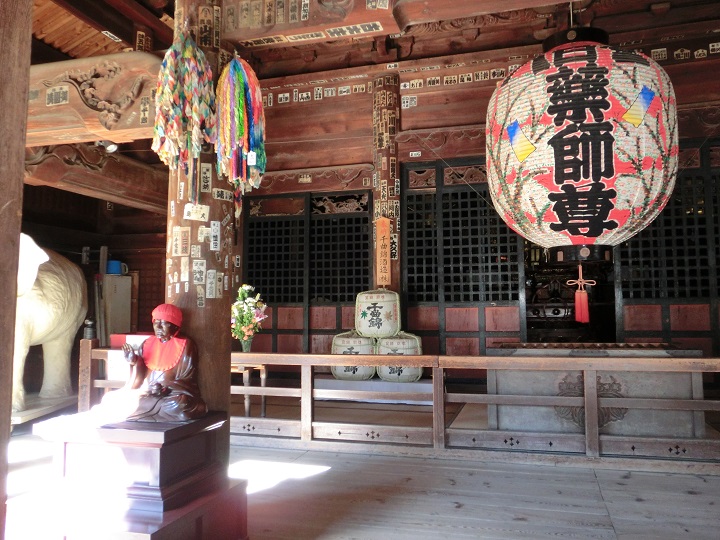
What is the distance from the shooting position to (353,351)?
6695 mm

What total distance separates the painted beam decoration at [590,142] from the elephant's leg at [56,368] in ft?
18.3

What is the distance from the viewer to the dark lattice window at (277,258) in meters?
7.83

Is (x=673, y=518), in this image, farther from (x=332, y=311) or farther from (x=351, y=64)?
(x=351, y=64)

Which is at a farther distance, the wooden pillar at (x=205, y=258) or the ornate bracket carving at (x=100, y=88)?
the ornate bracket carving at (x=100, y=88)

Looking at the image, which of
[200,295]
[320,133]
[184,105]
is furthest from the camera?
[320,133]

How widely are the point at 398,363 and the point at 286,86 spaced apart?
500 cm

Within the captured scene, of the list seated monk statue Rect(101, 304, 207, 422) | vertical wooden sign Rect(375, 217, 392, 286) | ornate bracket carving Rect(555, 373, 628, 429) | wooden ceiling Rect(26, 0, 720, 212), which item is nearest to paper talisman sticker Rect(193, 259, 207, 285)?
seated monk statue Rect(101, 304, 207, 422)

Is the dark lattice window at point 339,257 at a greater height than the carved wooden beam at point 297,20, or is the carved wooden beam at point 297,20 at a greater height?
the carved wooden beam at point 297,20

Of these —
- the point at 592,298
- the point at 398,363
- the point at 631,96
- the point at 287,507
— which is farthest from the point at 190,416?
the point at 592,298

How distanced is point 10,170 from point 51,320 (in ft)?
18.1

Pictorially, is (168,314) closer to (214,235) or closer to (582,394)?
(214,235)

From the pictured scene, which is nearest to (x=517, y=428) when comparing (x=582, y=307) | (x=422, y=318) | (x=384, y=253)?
(x=582, y=307)

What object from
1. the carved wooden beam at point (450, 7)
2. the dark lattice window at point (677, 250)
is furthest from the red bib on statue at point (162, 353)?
the dark lattice window at point (677, 250)

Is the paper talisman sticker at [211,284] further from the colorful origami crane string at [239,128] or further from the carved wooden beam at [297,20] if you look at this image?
the carved wooden beam at [297,20]
